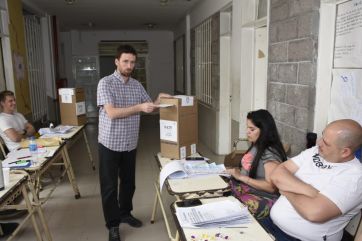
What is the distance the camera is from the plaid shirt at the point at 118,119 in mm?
2529

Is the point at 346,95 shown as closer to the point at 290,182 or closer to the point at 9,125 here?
the point at 290,182

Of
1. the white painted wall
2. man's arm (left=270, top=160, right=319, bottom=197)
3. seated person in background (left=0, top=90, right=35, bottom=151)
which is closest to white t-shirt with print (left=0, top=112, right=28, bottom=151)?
seated person in background (left=0, top=90, right=35, bottom=151)

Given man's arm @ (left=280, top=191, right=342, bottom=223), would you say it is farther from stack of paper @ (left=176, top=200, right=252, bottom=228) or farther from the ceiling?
the ceiling

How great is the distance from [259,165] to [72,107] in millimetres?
3135

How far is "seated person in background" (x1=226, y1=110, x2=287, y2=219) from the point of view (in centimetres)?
204

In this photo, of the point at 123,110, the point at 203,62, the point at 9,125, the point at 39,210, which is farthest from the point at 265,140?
the point at 203,62

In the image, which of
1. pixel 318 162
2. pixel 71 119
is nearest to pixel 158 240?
pixel 318 162

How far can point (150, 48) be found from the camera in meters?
11.1

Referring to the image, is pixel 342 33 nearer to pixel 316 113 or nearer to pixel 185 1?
pixel 316 113

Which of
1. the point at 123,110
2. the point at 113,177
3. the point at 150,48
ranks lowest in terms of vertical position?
the point at 113,177

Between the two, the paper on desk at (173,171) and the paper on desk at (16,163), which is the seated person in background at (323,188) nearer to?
the paper on desk at (173,171)

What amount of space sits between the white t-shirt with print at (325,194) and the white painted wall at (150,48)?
380 inches

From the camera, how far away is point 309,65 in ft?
7.73

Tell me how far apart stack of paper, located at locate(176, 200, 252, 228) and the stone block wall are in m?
1.13
